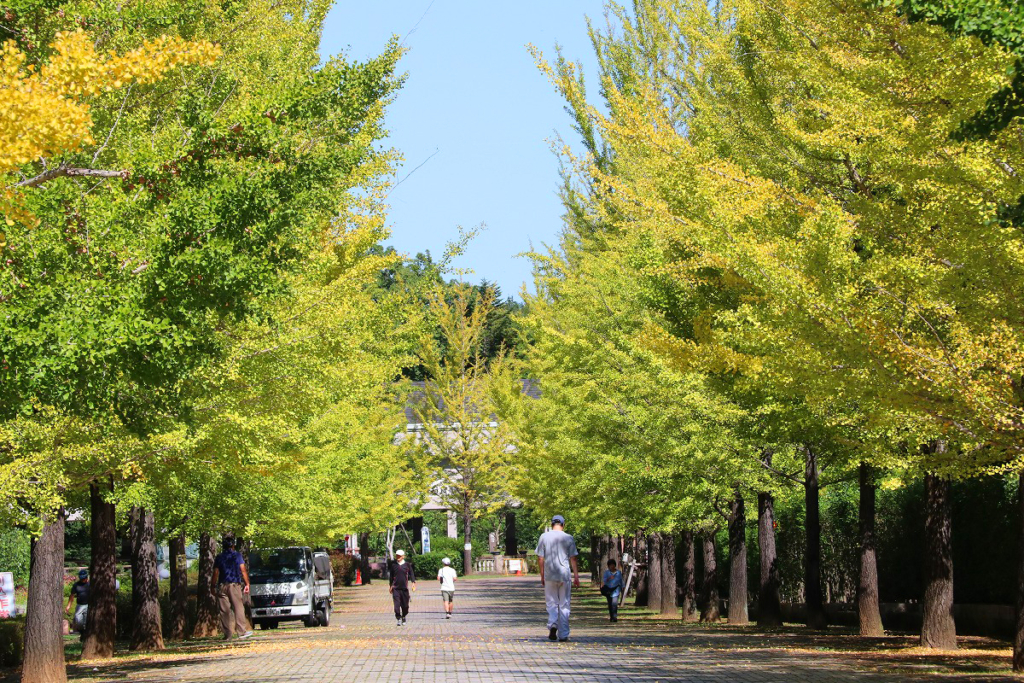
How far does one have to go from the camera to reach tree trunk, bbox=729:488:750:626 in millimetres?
25208

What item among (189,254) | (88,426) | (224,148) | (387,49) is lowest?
(88,426)

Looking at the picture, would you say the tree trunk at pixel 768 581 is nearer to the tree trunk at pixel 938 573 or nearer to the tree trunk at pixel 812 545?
the tree trunk at pixel 812 545

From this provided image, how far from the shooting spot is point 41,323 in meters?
8.78

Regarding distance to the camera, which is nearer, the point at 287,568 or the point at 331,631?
the point at 331,631

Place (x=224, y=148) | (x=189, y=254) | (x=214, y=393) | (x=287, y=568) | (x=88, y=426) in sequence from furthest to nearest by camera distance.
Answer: (x=287, y=568) → (x=214, y=393) → (x=88, y=426) → (x=224, y=148) → (x=189, y=254)

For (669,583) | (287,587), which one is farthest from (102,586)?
(669,583)

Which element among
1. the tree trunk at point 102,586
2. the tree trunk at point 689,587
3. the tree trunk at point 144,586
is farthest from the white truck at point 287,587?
the tree trunk at point 102,586

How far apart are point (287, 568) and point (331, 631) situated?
3774 millimetres

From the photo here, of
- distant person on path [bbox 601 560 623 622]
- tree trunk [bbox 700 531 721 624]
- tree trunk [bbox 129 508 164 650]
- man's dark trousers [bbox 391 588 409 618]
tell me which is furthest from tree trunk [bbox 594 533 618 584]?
tree trunk [bbox 129 508 164 650]

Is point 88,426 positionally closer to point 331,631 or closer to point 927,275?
point 927,275

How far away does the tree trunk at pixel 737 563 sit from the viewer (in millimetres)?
25208

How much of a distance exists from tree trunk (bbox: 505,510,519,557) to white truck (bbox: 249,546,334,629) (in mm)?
43875

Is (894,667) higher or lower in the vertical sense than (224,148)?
lower

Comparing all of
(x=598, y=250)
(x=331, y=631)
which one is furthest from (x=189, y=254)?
(x=598, y=250)
